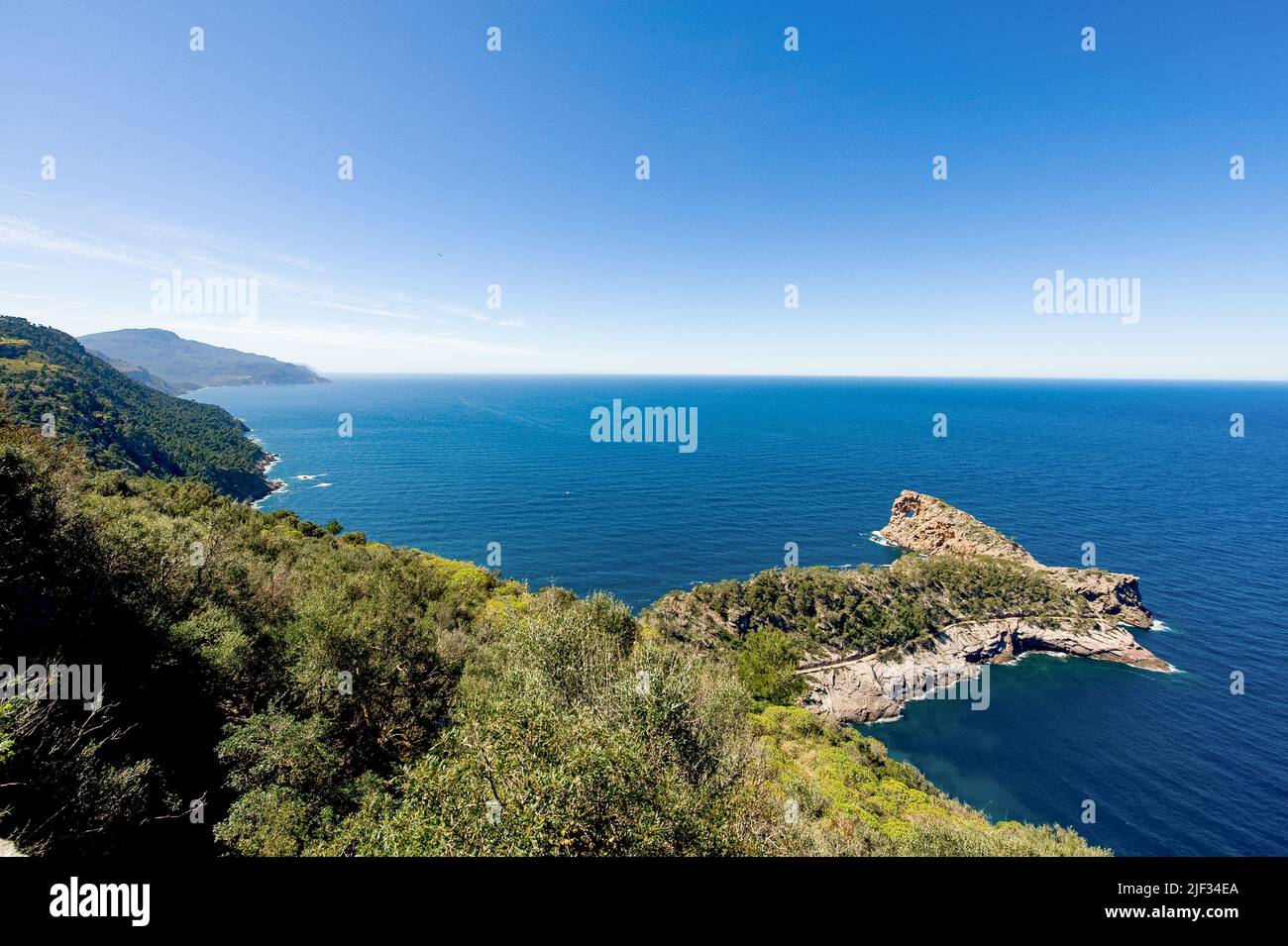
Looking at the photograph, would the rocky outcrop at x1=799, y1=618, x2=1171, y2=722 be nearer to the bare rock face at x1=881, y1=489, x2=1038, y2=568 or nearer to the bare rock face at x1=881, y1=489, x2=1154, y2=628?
the bare rock face at x1=881, y1=489, x2=1154, y2=628

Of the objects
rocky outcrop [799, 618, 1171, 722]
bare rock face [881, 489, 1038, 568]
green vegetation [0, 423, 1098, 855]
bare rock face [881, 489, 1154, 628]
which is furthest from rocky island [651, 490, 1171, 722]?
green vegetation [0, 423, 1098, 855]

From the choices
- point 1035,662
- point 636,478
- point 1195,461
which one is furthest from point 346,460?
point 1195,461

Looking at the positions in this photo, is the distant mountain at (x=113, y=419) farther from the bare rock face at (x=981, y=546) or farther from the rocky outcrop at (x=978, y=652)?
the bare rock face at (x=981, y=546)

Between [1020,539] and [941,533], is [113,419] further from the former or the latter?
[1020,539]

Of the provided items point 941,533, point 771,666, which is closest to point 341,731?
point 771,666
